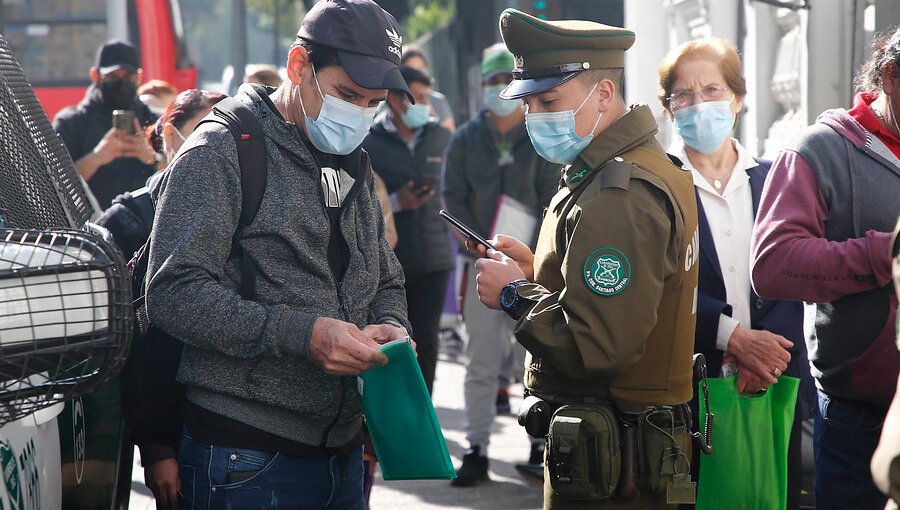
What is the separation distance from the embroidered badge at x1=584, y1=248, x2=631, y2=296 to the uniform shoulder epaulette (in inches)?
6.3

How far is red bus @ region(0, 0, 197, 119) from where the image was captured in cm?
1183

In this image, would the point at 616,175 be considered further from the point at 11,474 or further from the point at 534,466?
the point at 534,466

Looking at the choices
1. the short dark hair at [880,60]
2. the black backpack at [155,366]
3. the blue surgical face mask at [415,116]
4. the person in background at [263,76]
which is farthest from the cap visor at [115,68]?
the short dark hair at [880,60]

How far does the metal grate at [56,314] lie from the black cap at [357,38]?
838 mm

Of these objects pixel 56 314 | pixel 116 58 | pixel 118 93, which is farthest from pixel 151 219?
pixel 116 58

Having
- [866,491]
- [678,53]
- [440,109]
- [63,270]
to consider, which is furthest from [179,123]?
[440,109]

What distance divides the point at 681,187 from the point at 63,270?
1.51 metres

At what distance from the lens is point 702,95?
380 cm

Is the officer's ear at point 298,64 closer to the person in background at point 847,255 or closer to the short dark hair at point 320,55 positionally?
the short dark hair at point 320,55

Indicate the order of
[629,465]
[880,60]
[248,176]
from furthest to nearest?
[880,60], [629,465], [248,176]

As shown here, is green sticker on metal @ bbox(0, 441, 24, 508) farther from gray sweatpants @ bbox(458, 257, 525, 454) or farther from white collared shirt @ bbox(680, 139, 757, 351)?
gray sweatpants @ bbox(458, 257, 525, 454)

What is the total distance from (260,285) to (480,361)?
371cm

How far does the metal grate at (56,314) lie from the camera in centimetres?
167

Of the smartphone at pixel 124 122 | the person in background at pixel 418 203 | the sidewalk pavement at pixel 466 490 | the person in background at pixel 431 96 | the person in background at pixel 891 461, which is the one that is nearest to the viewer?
the person in background at pixel 891 461
